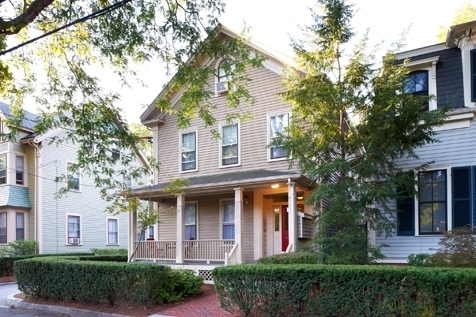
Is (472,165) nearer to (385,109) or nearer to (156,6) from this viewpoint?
(385,109)

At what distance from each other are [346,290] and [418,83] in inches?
278

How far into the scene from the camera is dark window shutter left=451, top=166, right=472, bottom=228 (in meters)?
10.4

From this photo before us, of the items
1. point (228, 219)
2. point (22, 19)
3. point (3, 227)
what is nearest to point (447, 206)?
point (228, 219)

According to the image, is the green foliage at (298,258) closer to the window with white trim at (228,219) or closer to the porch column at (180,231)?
the porch column at (180,231)

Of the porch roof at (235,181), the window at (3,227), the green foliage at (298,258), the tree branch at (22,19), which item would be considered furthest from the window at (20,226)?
the tree branch at (22,19)

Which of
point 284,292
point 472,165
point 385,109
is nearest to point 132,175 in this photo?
point 284,292

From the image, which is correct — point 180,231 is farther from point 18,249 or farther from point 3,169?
point 3,169

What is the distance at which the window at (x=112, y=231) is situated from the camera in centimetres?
2464

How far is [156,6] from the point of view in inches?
334

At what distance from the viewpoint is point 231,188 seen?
43.2ft

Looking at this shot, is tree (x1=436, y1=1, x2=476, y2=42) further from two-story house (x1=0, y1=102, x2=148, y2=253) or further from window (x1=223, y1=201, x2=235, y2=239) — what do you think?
two-story house (x1=0, y1=102, x2=148, y2=253)

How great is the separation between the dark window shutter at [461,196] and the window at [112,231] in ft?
64.4

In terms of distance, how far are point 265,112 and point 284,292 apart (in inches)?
314

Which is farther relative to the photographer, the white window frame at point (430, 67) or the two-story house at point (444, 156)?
the white window frame at point (430, 67)
